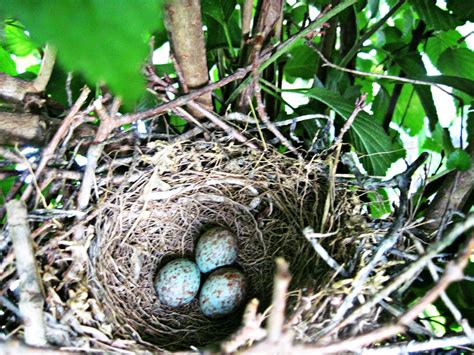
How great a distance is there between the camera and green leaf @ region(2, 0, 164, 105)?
27 cm

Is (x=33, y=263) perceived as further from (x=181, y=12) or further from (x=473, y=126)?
(x=473, y=126)

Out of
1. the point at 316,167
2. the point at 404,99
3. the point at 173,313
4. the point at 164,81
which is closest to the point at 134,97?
the point at 164,81

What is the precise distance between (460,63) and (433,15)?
226 mm

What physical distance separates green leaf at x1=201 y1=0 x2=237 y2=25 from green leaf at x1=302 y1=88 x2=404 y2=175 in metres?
0.21

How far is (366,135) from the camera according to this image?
921 millimetres

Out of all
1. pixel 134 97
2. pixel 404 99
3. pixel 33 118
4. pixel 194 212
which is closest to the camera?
pixel 134 97

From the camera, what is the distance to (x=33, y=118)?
77 centimetres

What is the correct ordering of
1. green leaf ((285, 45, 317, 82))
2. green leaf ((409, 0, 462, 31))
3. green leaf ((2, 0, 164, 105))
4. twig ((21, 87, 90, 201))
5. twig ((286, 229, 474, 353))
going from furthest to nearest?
green leaf ((285, 45, 317, 82)) → green leaf ((409, 0, 462, 31)) → twig ((21, 87, 90, 201)) → twig ((286, 229, 474, 353)) → green leaf ((2, 0, 164, 105))

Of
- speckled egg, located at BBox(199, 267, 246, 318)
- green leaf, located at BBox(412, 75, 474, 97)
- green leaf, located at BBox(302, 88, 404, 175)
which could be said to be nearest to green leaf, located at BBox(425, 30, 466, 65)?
green leaf, located at BBox(412, 75, 474, 97)

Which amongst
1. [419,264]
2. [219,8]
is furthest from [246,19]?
[419,264]

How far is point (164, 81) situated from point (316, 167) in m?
0.32

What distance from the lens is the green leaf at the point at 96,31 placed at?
10.6 inches

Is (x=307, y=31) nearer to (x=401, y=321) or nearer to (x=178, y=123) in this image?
(x=178, y=123)

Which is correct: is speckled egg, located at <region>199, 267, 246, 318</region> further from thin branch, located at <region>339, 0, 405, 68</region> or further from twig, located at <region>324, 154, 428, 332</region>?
thin branch, located at <region>339, 0, 405, 68</region>
